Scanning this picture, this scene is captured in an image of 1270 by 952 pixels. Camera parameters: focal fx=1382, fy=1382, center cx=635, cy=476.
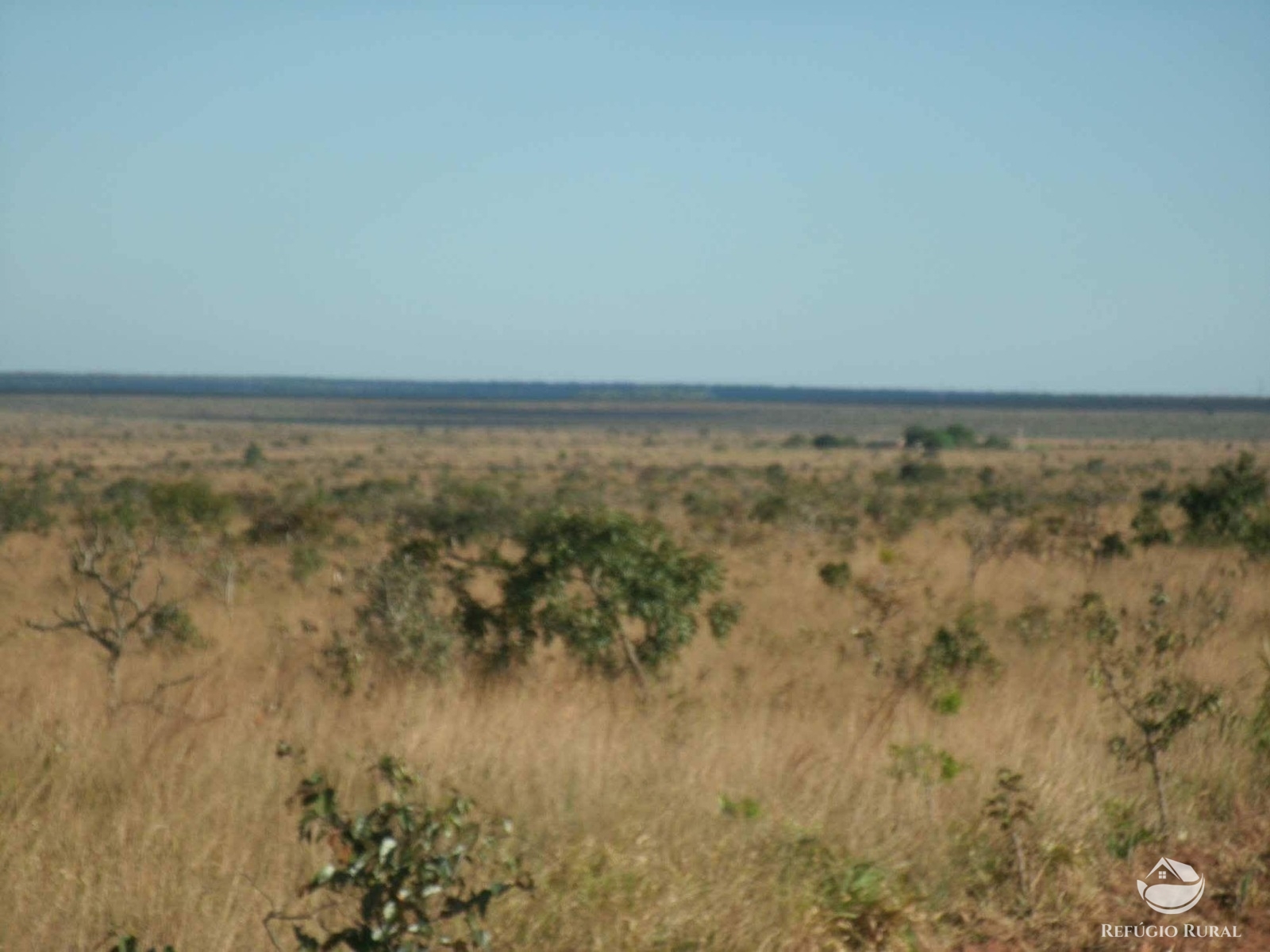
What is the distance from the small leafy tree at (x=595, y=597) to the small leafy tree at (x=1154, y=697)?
9.91ft

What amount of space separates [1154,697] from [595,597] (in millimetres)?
4451

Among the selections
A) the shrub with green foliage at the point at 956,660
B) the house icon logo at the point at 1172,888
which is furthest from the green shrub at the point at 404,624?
the house icon logo at the point at 1172,888

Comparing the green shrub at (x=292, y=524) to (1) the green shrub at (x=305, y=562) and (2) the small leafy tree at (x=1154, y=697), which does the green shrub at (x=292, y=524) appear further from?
(2) the small leafy tree at (x=1154, y=697)

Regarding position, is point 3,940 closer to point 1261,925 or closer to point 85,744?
point 85,744

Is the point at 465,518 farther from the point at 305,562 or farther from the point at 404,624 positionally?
the point at 404,624

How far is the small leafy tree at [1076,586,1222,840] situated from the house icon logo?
350mm

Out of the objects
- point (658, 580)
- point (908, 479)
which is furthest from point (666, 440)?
point (658, 580)

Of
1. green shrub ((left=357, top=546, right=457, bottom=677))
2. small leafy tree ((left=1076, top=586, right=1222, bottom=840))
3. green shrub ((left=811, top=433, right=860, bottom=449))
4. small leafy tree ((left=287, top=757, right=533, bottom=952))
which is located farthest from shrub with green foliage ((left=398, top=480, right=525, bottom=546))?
green shrub ((left=811, top=433, right=860, bottom=449))

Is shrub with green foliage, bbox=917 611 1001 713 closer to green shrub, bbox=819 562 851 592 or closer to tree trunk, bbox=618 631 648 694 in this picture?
tree trunk, bbox=618 631 648 694

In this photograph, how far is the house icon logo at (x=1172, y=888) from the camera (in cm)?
520

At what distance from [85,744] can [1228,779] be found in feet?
16.9

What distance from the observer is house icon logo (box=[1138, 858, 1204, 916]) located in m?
5.20

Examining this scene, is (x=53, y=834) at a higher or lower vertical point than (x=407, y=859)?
lower

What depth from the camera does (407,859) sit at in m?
3.71
